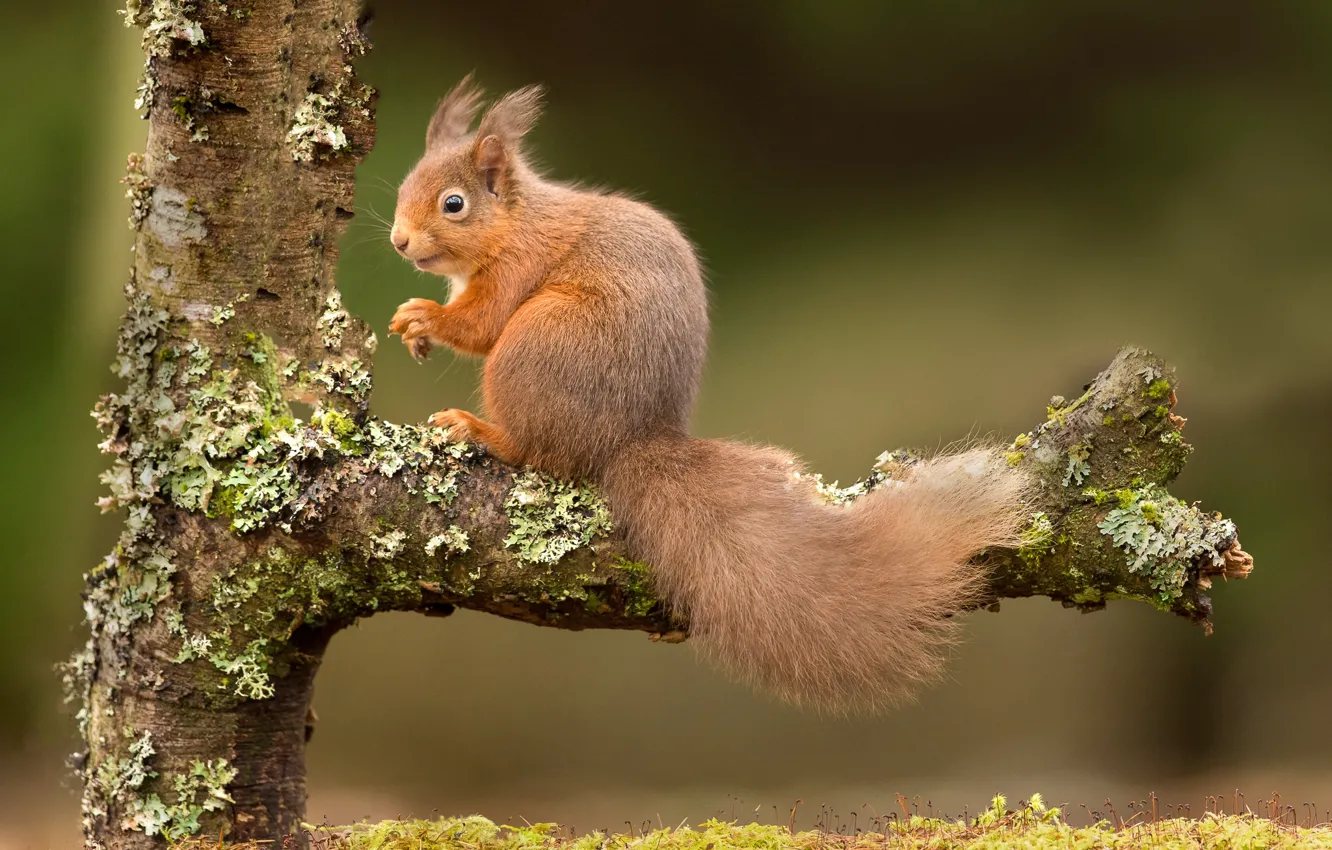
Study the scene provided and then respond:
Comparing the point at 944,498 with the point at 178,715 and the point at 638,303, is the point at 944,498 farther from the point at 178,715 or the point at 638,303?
the point at 178,715

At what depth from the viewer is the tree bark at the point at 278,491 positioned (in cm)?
221

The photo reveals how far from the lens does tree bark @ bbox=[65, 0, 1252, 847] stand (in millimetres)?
2213

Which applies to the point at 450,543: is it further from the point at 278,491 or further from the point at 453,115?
the point at 453,115

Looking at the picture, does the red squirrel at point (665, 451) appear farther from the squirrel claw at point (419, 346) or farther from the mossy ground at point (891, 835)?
the mossy ground at point (891, 835)

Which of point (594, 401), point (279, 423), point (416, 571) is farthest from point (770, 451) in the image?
point (279, 423)

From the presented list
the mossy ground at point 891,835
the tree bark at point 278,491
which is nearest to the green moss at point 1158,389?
the tree bark at point 278,491

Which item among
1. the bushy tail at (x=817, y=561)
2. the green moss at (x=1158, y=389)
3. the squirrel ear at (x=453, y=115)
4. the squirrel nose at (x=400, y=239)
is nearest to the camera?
the bushy tail at (x=817, y=561)

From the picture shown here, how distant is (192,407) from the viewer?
2287 millimetres

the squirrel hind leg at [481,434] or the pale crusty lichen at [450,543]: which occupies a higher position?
the squirrel hind leg at [481,434]

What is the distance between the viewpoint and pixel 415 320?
2.53 m

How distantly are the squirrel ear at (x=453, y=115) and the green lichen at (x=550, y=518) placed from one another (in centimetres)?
88

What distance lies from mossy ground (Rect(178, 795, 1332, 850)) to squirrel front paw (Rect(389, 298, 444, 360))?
976mm

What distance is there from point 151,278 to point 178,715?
826 millimetres

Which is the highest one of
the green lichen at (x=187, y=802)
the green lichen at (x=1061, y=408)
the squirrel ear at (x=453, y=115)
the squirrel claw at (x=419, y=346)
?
the squirrel ear at (x=453, y=115)
